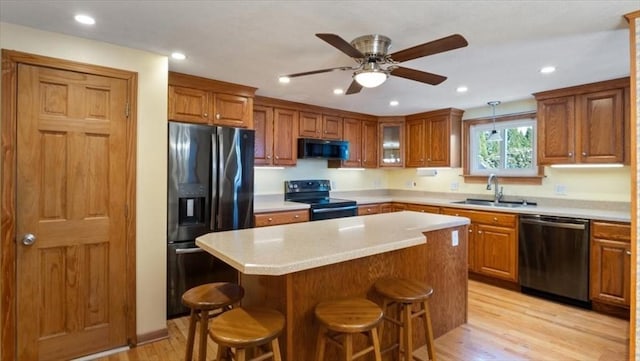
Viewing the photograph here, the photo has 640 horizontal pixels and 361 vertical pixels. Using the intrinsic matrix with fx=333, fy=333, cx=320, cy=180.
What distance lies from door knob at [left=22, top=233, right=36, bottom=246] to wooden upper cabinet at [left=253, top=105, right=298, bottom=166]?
2.25m

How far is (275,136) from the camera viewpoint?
427 cm

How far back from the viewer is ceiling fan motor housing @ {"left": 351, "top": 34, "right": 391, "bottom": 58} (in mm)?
2281

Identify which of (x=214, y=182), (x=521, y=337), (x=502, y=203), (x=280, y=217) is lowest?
(x=521, y=337)

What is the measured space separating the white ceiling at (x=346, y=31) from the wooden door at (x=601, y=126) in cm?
25

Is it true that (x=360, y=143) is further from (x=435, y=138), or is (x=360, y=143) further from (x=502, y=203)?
(x=502, y=203)

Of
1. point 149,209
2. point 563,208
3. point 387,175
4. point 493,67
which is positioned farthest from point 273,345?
point 387,175

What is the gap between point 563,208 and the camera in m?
3.84

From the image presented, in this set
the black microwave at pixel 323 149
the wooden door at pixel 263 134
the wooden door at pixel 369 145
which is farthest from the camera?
the wooden door at pixel 369 145

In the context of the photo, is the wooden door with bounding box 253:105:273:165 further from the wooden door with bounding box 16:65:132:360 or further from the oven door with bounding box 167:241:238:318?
the wooden door with bounding box 16:65:132:360

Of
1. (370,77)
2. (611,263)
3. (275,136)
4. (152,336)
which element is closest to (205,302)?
(152,336)

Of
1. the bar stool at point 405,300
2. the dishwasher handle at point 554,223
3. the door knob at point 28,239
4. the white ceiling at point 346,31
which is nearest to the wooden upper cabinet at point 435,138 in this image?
the dishwasher handle at point 554,223

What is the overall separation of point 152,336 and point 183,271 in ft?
1.94

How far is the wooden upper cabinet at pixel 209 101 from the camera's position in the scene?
3188 millimetres

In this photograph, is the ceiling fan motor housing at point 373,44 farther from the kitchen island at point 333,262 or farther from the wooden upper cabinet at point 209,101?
the wooden upper cabinet at point 209,101
